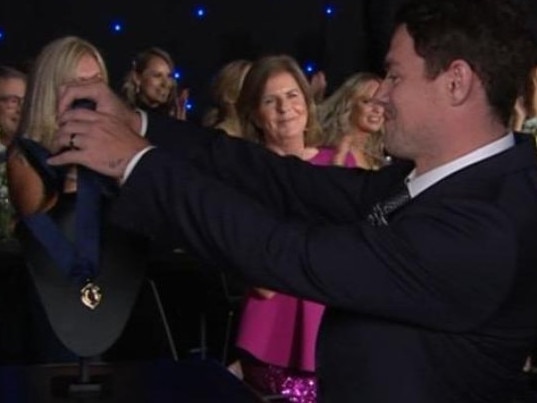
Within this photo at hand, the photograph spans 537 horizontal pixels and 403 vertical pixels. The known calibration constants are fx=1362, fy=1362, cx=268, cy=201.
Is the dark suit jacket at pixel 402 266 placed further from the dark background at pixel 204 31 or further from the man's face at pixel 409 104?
the dark background at pixel 204 31

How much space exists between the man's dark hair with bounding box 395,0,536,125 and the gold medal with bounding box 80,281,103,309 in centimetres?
89

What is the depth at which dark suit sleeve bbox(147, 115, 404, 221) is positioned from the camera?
2.04 m

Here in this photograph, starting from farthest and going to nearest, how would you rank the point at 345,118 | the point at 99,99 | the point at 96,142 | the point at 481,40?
the point at 345,118, the point at 99,99, the point at 481,40, the point at 96,142

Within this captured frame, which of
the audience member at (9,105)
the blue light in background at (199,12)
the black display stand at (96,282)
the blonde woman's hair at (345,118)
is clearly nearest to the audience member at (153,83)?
the audience member at (9,105)

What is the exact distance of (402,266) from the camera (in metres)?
1.62

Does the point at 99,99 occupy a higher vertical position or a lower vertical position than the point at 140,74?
lower

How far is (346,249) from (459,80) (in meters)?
0.28

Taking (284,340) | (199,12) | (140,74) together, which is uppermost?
(199,12)

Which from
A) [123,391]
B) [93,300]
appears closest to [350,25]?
[93,300]

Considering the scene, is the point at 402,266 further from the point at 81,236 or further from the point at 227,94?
the point at 227,94

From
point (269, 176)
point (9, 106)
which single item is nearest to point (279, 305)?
point (9, 106)

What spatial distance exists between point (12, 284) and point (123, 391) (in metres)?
2.29

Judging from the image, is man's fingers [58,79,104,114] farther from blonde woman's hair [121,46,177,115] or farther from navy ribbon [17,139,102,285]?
blonde woman's hair [121,46,177,115]

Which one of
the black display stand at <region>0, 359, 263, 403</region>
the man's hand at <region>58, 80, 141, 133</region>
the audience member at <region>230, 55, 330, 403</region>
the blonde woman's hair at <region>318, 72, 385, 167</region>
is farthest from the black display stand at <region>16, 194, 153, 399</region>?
the blonde woman's hair at <region>318, 72, 385, 167</region>
